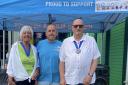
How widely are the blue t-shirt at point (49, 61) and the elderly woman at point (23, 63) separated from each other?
0.38ft

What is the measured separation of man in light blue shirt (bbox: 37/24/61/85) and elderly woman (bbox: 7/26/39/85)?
13 centimetres

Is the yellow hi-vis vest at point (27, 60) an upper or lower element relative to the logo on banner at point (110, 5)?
lower

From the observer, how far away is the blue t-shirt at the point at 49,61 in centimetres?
646

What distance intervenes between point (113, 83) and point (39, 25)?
3535mm

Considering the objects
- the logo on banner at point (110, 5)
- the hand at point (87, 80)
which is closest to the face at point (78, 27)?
the logo on banner at point (110, 5)

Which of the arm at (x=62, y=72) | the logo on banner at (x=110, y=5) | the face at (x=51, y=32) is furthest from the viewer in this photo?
the face at (x=51, y=32)

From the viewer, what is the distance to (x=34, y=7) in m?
6.22

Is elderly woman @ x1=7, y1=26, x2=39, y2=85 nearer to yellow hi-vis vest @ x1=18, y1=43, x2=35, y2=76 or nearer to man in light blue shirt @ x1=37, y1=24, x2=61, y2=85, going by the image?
yellow hi-vis vest @ x1=18, y1=43, x2=35, y2=76

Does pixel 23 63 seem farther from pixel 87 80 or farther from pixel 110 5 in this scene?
pixel 110 5

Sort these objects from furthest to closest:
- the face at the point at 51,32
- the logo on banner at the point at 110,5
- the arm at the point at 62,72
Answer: the face at the point at 51,32 → the arm at the point at 62,72 → the logo on banner at the point at 110,5

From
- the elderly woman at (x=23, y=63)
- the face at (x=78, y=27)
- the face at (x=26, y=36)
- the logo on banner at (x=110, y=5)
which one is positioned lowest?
the elderly woman at (x=23, y=63)

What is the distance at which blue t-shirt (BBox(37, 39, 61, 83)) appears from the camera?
646cm

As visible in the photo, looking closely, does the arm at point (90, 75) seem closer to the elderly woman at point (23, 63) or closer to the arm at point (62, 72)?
the arm at point (62, 72)

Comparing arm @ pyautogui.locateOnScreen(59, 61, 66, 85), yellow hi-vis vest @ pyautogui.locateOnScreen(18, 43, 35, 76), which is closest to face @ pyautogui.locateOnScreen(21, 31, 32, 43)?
yellow hi-vis vest @ pyautogui.locateOnScreen(18, 43, 35, 76)
